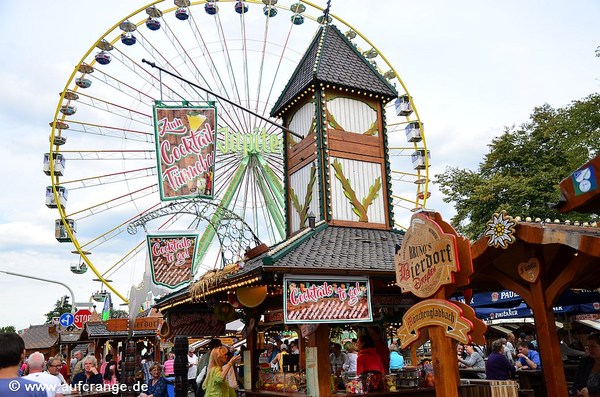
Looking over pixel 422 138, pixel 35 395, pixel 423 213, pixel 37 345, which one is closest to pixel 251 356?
pixel 423 213

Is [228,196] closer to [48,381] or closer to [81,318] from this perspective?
[81,318]

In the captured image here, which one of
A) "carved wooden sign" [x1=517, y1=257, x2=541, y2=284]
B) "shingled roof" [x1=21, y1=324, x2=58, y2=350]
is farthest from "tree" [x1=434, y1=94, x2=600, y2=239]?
"shingled roof" [x1=21, y1=324, x2=58, y2=350]

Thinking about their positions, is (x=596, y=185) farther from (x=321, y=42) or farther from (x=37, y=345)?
(x=37, y=345)

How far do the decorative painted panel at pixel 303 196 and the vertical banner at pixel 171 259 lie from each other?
2322mm

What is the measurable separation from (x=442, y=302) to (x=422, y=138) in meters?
16.2

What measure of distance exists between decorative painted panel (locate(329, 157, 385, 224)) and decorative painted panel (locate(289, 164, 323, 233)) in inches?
15.7

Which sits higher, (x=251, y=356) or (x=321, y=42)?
(x=321, y=42)

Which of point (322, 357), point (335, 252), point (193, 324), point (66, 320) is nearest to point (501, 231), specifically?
point (335, 252)

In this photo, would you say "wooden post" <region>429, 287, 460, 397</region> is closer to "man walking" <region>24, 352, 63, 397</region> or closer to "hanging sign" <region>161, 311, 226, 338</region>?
"man walking" <region>24, 352, 63, 397</region>

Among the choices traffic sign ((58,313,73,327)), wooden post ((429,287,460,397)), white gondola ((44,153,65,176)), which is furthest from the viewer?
white gondola ((44,153,65,176))

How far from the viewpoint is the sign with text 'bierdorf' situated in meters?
5.21

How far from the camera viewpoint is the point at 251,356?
9734 millimetres

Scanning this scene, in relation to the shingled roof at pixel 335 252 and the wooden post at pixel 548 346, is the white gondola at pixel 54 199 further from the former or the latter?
the wooden post at pixel 548 346

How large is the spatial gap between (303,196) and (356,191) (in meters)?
1.17
